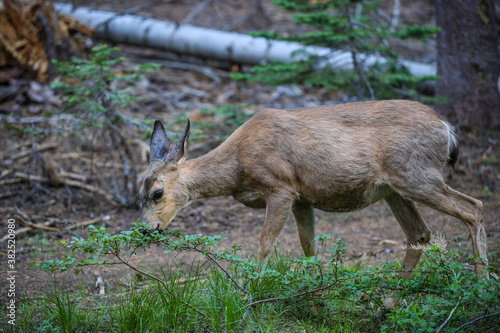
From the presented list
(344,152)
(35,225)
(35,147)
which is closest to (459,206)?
(344,152)

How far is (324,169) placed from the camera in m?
5.55

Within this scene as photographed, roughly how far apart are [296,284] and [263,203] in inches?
45.1

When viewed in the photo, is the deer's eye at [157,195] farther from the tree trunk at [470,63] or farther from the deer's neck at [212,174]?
the tree trunk at [470,63]

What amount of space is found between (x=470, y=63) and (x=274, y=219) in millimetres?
7310

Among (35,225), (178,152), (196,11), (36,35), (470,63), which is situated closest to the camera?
(178,152)

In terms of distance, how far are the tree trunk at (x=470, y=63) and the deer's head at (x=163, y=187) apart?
7.15 metres

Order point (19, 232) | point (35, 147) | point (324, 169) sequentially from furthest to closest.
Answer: point (35, 147)
point (19, 232)
point (324, 169)

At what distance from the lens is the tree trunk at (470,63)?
10.5 m

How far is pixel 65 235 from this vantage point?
8.05 meters

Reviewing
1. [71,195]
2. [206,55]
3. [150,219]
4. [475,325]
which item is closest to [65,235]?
[71,195]

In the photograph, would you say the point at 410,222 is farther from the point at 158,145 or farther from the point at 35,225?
the point at 35,225

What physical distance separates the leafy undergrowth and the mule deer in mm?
613

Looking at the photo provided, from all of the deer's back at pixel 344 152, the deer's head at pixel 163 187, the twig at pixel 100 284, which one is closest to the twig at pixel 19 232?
the twig at pixel 100 284

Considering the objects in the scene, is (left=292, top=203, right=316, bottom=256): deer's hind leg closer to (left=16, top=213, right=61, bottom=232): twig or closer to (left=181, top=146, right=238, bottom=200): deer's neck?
(left=181, top=146, right=238, bottom=200): deer's neck
